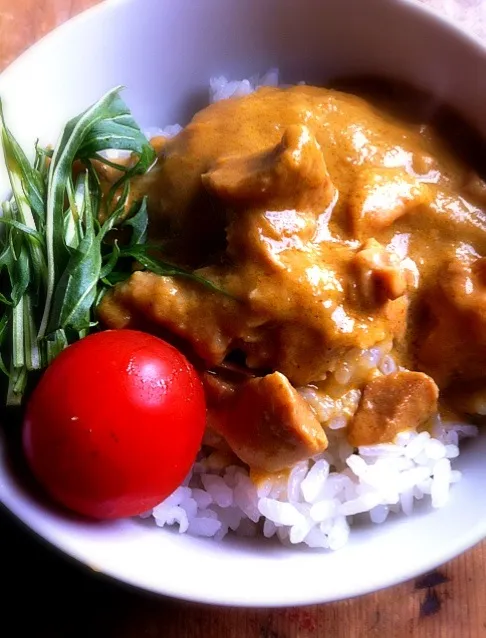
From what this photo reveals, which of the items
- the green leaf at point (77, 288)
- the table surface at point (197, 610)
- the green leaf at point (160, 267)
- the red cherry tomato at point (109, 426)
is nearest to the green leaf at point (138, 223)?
the green leaf at point (160, 267)

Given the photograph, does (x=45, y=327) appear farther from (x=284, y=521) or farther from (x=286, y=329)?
(x=284, y=521)

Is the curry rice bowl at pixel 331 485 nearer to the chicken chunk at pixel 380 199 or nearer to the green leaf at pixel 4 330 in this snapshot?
the chicken chunk at pixel 380 199

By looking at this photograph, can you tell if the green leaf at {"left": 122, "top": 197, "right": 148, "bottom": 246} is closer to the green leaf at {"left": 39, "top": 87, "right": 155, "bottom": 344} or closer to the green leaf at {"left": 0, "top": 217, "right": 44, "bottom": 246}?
the green leaf at {"left": 39, "top": 87, "right": 155, "bottom": 344}

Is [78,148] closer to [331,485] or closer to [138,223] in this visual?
[138,223]

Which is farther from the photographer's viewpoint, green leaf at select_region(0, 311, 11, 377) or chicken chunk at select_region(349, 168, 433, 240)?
chicken chunk at select_region(349, 168, 433, 240)

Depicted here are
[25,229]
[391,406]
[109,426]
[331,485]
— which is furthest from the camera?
[331,485]

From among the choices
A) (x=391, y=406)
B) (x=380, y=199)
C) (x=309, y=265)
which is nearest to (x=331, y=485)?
(x=391, y=406)

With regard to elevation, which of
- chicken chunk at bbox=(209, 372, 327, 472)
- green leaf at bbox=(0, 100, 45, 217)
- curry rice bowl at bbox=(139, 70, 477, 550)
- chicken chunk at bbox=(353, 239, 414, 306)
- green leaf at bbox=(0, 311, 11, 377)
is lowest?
curry rice bowl at bbox=(139, 70, 477, 550)

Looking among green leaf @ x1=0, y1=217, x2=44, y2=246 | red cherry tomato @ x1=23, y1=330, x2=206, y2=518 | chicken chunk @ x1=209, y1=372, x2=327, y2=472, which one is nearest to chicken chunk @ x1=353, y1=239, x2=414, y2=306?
chicken chunk @ x1=209, y1=372, x2=327, y2=472
